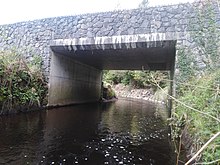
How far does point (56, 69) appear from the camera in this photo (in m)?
9.99

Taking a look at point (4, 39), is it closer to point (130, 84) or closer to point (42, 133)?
point (42, 133)

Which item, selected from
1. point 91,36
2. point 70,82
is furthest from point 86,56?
point 91,36

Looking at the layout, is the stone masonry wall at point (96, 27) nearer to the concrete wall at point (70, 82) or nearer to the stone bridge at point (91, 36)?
the stone bridge at point (91, 36)

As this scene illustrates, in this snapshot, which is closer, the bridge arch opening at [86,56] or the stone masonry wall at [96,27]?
the stone masonry wall at [96,27]

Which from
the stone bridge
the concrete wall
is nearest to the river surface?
the stone bridge

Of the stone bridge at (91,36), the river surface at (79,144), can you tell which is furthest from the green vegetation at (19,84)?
the river surface at (79,144)

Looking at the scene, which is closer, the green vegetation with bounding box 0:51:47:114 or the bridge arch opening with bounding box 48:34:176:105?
the green vegetation with bounding box 0:51:47:114

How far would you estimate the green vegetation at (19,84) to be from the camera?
727cm

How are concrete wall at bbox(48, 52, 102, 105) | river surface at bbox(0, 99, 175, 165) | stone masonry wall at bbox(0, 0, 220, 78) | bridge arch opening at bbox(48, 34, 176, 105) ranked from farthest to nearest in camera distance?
concrete wall at bbox(48, 52, 102, 105) < bridge arch opening at bbox(48, 34, 176, 105) < stone masonry wall at bbox(0, 0, 220, 78) < river surface at bbox(0, 99, 175, 165)

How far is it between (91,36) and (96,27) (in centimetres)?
41

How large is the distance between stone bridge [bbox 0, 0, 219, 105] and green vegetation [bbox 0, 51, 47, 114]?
0.60m

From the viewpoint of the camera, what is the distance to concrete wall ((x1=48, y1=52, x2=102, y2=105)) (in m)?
9.84

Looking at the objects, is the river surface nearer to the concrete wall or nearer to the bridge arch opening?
the bridge arch opening

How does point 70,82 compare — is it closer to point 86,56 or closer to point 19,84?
point 86,56
